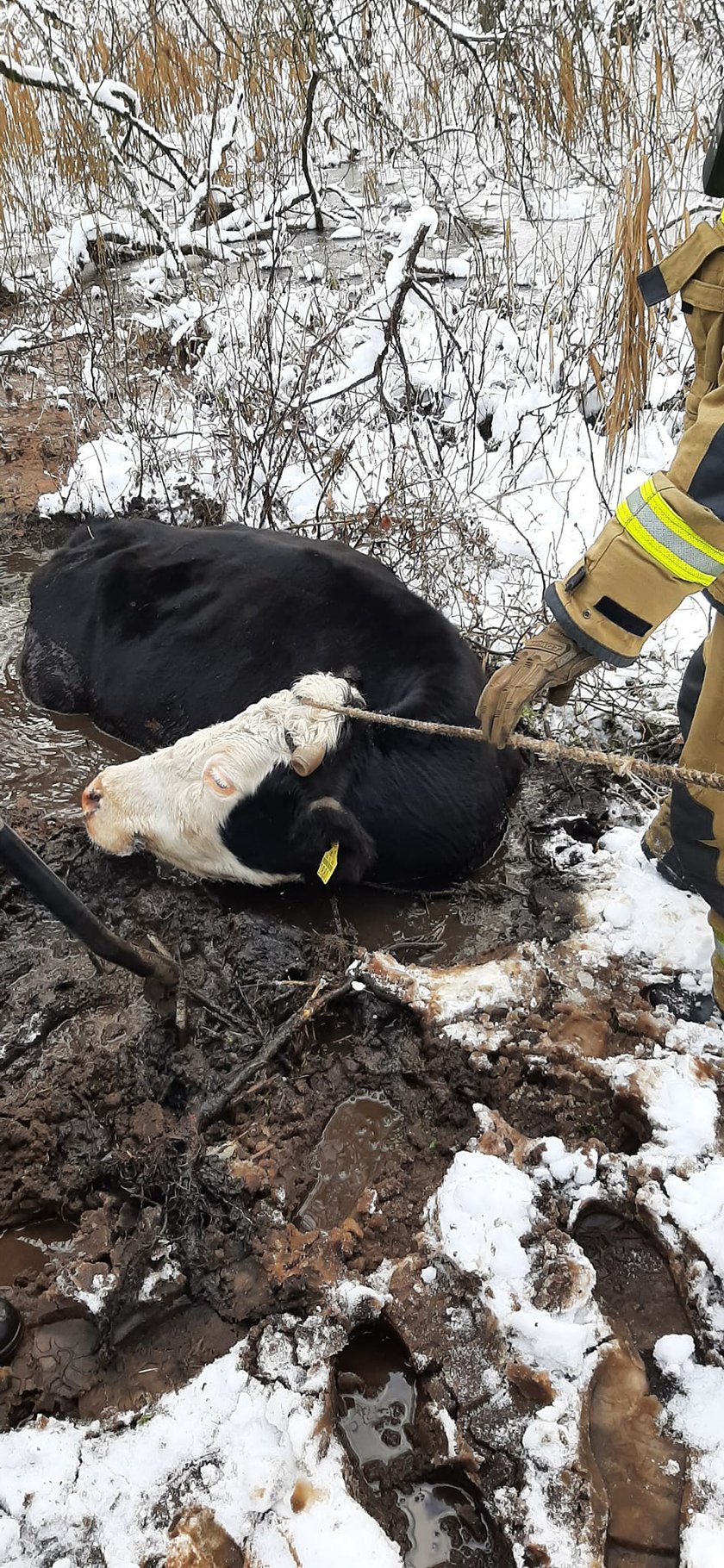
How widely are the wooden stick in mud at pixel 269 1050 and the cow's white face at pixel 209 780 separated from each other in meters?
0.61

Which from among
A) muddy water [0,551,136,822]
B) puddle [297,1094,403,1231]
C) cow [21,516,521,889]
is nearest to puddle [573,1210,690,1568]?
puddle [297,1094,403,1231]

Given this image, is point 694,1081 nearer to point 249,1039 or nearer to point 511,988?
point 511,988

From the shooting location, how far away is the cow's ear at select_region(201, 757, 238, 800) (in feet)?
10.8

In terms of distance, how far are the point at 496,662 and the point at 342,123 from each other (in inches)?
345

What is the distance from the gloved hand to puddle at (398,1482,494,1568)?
5.37ft

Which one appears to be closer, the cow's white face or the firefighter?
the firefighter

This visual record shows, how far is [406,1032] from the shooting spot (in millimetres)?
2920

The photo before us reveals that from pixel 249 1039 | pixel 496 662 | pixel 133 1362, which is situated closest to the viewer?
pixel 133 1362

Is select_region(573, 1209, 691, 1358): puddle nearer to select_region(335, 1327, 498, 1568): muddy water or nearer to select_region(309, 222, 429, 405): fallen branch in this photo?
select_region(335, 1327, 498, 1568): muddy water

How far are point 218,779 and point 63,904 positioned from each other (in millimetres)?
1263

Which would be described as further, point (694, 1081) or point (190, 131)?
point (190, 131)

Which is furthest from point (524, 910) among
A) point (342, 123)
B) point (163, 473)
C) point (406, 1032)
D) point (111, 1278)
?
point (342, 123)

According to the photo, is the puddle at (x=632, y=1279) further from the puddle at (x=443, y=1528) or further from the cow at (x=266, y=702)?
the cow at (x=266, y=702)

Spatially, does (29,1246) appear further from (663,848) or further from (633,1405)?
(663,848)
